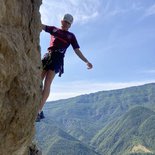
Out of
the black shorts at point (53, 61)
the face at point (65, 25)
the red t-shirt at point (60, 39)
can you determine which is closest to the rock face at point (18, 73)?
the black shorts at point (53, 61)

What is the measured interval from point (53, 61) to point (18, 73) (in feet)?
9.75

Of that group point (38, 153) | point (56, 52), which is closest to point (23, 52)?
point (56, 52)

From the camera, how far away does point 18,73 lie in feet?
31.4

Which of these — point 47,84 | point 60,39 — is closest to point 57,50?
point 60,39

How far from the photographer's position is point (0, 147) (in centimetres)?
982

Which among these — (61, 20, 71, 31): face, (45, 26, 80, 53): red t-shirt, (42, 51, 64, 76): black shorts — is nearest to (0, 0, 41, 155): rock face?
(42, 51, 64, 76): black shorts

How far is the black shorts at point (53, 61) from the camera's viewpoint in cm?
1238

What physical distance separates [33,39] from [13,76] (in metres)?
2.64

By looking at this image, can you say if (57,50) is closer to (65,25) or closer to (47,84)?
(65,25)

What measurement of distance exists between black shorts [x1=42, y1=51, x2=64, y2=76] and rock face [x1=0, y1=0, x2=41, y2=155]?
25.5 inches

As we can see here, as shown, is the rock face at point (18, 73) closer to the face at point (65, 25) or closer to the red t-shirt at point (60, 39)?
the red t-shirt at point (60, 39)

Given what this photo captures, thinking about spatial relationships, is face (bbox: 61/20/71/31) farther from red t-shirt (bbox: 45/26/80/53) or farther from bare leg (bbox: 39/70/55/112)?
bare leg (bbox: 39/70/55/112)

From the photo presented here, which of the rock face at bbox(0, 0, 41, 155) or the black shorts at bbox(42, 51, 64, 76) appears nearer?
the rock face at bbox(0, 0, 41, 155)

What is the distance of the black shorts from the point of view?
40.6 ft
